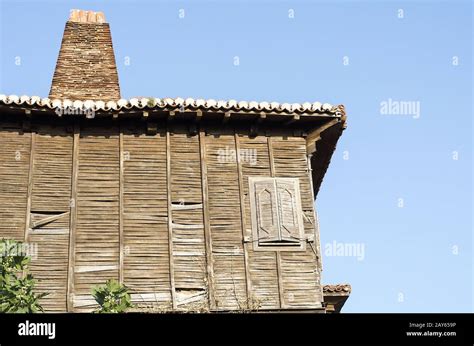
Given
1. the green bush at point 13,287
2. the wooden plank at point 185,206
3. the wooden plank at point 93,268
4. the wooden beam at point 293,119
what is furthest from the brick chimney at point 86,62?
the green bush at point 13,287

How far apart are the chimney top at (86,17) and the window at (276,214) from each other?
8.27 m

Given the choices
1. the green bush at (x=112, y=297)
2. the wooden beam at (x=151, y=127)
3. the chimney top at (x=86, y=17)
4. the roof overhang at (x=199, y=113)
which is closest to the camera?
the green bush at (x=112, y=297)

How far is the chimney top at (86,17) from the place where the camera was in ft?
65.0

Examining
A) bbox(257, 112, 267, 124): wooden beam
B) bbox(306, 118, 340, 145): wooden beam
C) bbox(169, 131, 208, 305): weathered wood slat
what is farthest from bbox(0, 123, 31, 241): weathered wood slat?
bbox(306, 118, 340, 145): wooden beam

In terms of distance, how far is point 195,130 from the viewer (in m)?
14.6

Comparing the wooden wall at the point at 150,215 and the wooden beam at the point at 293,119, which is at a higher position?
the wooden beam at the point at 293,119

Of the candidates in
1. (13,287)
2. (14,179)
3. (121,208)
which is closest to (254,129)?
(121,208)

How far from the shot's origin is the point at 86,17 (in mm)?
20000

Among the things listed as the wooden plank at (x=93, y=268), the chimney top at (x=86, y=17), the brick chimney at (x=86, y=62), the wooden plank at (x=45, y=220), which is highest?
the chimney top at (x=86, y=17)

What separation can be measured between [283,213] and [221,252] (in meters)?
1.48

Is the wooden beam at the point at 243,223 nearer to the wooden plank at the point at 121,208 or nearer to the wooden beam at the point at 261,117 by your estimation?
the wooden beam at the point at 261,117
